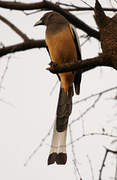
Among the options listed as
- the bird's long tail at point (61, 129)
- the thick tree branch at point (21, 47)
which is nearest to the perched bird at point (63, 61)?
the bird's long tail at point (61, 129)

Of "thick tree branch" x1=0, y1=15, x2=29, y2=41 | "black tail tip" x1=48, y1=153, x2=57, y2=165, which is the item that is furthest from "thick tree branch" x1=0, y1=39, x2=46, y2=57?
"black tail tip" x1=48, y1=153, x2=57, y2=165

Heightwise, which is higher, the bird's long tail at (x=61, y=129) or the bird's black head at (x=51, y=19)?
the bird's black head at (x=51, y=19)

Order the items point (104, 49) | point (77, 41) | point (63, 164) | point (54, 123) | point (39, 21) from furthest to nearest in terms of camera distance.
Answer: point (39, 21) → point (77, 41) → point (54, 123) → point (63, 164) → point (104, 49)

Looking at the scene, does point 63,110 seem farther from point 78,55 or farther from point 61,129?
point 78,55

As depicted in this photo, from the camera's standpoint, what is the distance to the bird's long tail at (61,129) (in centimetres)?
325

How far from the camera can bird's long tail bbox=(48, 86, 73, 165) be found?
3.25 m

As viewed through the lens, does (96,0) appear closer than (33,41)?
Yes

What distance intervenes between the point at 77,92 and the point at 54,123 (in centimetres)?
55

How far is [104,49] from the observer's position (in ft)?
7.61

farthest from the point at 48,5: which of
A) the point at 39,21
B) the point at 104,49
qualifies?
the point at 39,21

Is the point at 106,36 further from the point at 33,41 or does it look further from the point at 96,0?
the point at 33,41

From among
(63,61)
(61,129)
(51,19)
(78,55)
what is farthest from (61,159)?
(51,19)

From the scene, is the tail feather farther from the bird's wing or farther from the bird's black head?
the bird's black head

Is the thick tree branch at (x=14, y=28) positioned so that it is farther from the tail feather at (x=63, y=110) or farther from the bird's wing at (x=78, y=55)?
the tail feather at (x=63, y=110)
